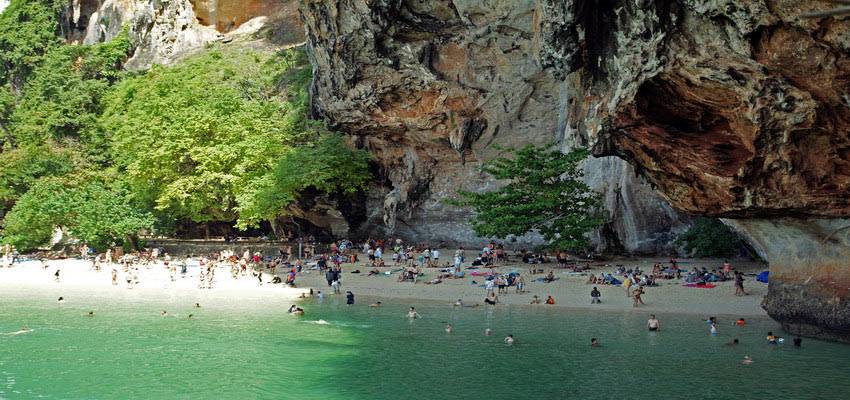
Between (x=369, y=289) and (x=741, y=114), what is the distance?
57.5 feet

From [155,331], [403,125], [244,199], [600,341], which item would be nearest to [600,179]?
[403,125]

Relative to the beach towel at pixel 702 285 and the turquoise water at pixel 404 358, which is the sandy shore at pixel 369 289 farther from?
the turquoise water at pixel 404 358

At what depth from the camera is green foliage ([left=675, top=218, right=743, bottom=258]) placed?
103 feet

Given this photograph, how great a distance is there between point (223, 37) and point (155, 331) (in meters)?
37.4

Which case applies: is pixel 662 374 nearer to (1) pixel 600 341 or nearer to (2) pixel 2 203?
(1) pixel 600 341

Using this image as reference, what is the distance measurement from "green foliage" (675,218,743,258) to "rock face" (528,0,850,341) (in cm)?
1072

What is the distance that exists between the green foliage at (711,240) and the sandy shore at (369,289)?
629mm

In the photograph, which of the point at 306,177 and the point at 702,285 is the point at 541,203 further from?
the point at 306,177

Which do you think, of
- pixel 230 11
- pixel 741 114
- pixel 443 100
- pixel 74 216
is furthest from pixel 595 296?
pixel 230 11

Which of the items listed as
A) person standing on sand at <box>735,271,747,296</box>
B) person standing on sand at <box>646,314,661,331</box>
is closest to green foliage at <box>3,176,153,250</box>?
person standing on sand at <box>646,314,661,331</box>

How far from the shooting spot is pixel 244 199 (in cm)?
3822

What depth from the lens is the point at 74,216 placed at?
1587 inches

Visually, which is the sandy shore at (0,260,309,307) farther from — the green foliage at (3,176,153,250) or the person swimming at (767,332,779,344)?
the person swimming at (767,332,779,344)

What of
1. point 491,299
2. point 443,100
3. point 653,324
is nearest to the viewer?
point 653,324
